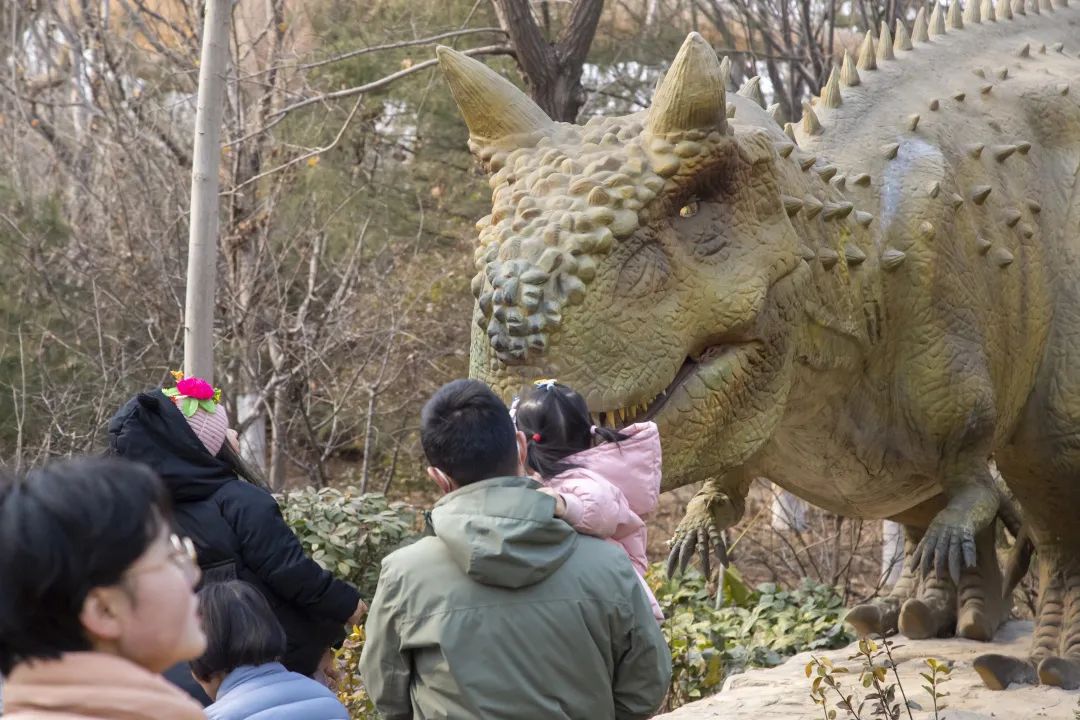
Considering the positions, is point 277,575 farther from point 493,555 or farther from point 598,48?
point 598,48

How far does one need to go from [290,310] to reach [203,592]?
381 inches

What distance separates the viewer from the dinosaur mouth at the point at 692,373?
4312mm

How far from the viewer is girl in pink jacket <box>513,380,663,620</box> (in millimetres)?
3564

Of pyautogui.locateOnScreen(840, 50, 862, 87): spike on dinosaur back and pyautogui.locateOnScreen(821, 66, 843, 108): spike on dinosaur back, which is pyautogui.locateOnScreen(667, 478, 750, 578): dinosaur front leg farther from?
pyautogui.locateOnScreen(840, 50, 862, 87): spike on dinosaur back

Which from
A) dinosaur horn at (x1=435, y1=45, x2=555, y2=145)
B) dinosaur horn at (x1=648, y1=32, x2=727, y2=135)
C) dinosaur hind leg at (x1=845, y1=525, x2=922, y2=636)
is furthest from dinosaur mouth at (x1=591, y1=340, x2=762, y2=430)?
dinosaur hind leg at (x1=845, y1=525, x2=922, y2=636)

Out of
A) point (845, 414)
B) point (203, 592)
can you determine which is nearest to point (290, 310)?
point (845, 414)

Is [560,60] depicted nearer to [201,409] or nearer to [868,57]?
[868,57]

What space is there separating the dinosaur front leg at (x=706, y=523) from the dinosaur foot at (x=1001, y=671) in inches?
42.9

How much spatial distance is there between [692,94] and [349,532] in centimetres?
362

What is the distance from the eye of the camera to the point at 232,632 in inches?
135

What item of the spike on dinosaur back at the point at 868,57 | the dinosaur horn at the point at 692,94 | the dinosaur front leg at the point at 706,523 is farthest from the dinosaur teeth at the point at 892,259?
the dinosaur front leg at the point at 706,523

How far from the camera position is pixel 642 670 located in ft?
10.9

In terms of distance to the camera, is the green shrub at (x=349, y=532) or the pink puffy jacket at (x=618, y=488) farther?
the green shrub at (x=349, y=532)

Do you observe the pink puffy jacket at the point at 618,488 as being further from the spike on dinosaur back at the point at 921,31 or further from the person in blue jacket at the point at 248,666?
the spike on dinosaur back at the point at 921,31
